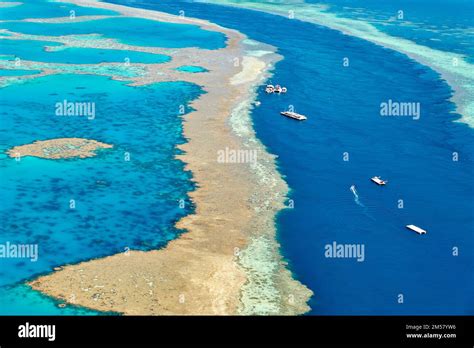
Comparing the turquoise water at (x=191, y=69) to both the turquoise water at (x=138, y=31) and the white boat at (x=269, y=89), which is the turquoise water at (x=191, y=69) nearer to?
the white boat at (x=269, y=89)

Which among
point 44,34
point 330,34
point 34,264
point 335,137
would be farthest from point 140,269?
point 330,34

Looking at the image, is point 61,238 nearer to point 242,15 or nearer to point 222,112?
point 222,112

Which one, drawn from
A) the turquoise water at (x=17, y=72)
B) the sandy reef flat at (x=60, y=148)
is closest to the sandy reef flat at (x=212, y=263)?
the sandy reef flat at (x=60, y=148)

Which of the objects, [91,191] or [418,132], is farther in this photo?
[418,132]

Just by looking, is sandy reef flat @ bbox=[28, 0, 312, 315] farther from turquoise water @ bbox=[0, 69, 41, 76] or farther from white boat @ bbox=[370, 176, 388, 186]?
turquoise water @ bbox=[0, 69, 41, 76]

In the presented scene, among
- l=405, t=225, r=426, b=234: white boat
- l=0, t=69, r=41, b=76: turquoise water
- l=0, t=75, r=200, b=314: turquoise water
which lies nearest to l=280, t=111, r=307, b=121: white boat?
l=0, t=75, r=200, b=314: turquoise water

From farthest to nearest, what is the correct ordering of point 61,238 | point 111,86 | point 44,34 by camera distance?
point 44,34, point 111,86, point 61,238

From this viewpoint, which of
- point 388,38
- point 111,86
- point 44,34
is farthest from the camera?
point 388,38
